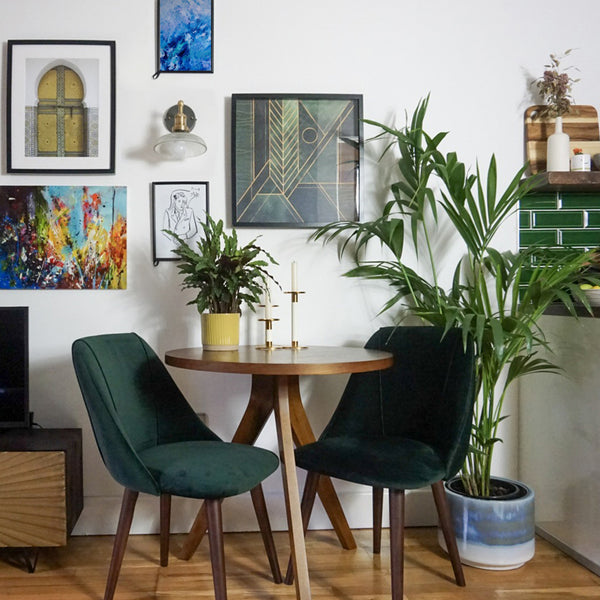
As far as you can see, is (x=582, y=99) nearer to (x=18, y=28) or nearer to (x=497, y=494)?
(x=497, y=494)

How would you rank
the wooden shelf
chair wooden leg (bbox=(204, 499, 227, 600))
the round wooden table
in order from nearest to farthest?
chair wooden leg (bbox=(204, 499, 227, 600)) → the round wooden table → the wooden shelf

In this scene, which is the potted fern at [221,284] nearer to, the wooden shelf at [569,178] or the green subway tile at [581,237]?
the wooden shelf at [569,178]

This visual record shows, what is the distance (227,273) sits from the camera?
7.26 feet

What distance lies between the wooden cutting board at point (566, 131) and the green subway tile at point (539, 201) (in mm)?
115

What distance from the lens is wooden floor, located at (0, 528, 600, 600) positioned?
6.61ft

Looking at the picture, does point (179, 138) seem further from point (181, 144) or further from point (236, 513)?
point (236, 513)

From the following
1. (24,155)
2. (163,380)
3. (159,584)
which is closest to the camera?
(159,584)

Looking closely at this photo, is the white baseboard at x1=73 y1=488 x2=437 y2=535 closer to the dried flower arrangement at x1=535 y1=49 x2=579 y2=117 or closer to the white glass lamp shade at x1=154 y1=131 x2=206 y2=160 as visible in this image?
the white glass lamp shade at x1=154 y1=131 x2=206 y2=160

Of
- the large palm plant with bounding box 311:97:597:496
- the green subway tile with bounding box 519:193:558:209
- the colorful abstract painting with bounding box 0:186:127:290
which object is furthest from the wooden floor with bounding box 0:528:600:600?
the green subway tile with bounding box 519:193:558:209

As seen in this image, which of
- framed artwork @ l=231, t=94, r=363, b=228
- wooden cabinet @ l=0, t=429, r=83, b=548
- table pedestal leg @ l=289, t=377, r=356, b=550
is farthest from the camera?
framed artwork @ l=231, t=94, r=363, b=228

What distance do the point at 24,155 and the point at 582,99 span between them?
256 cm

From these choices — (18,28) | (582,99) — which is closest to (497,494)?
(582,99)

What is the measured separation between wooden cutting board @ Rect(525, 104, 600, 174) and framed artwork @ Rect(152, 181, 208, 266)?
153 cm

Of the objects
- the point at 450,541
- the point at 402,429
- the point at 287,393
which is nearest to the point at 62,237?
the point at 287,393
